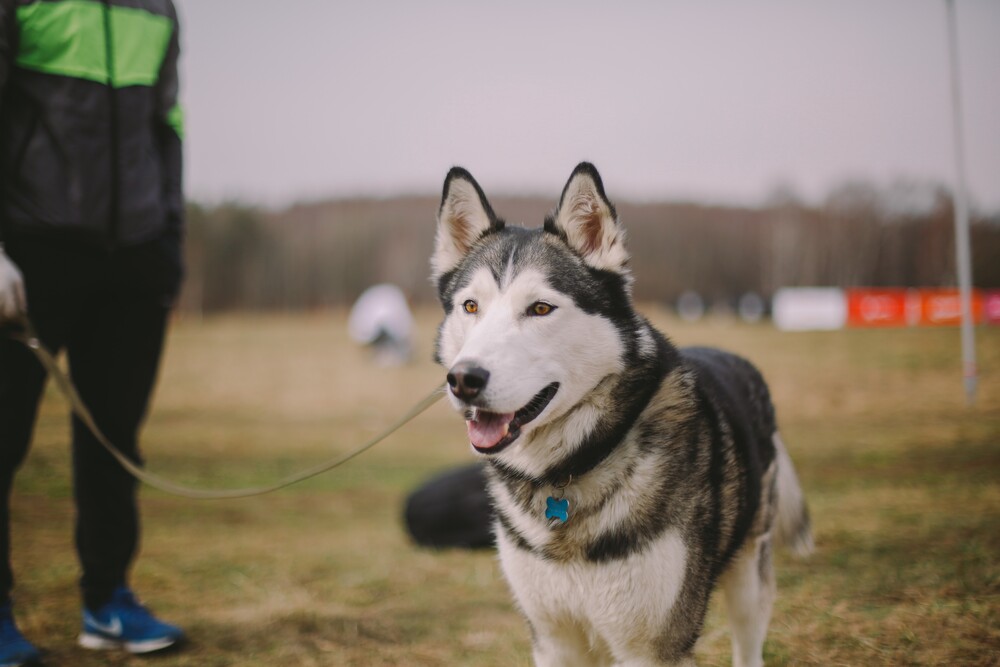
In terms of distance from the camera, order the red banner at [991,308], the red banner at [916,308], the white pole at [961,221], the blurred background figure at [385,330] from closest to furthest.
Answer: the white pole at [961,221] < the blurred background figure at [385,330] < the red banner at [991,308] < the red banner at [916,308]

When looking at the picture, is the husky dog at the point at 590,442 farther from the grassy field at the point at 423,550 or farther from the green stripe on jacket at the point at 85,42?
the green stripe on jacket at the point at 85,42

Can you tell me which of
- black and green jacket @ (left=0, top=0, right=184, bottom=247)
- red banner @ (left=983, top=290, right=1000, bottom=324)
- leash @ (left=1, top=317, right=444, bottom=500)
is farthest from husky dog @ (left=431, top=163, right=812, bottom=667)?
red banner @ (left=983, top=290, right=1000, bottom=324)

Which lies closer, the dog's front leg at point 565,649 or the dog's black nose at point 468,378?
the dog's black nose at point 468,378

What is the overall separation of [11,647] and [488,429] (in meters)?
2.40

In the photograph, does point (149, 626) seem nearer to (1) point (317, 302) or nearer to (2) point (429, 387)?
(2) point (429, 387)

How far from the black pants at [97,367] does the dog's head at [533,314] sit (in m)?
1.47

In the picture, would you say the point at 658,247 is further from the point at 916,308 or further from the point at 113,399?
the point at 113,399

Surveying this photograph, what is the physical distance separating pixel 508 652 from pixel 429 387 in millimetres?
15293

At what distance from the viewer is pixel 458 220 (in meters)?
3.05

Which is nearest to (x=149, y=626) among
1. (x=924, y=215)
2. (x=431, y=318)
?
(x=431, y=318)

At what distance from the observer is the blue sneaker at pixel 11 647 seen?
307 centimetres

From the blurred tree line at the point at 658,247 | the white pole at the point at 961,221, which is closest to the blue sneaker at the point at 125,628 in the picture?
the white pole at the point at 961,221

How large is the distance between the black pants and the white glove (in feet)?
0.90

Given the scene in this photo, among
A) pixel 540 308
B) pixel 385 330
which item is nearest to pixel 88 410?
pixel 540 308
